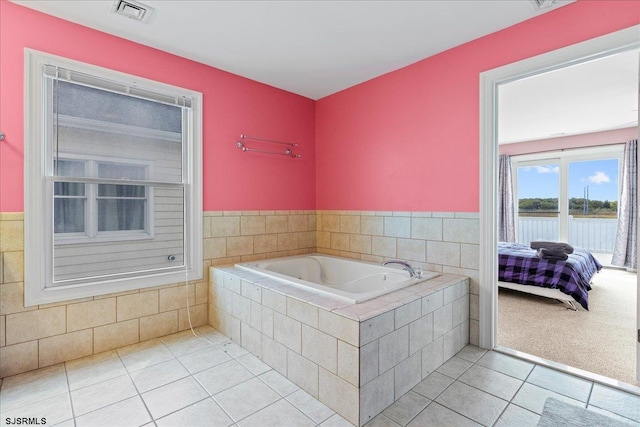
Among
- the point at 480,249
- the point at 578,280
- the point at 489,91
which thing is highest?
the point at 489,91

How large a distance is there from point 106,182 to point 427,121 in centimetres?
264

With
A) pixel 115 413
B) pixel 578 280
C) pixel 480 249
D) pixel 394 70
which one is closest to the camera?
pixel 115 413

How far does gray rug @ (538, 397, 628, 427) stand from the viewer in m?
1.56

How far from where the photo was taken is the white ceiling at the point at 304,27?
6.70ft

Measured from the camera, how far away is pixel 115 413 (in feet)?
5.50

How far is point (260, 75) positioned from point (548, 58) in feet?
7.73

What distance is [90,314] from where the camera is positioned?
2.32m

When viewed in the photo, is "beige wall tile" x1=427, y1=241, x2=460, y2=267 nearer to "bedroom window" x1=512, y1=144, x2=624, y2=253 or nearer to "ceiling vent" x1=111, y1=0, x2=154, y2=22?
"ceiling vent" x1=111, y1=0, x2=154, y2=22

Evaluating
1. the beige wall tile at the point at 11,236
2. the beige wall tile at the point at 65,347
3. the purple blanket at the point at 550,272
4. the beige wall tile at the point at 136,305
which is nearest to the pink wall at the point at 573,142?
the purple blanket at the point at 550,272

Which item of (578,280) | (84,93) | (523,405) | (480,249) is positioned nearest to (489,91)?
(480,249)

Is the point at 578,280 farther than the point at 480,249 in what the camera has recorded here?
Yes

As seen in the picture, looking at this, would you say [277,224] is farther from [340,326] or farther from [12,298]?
[12,298]

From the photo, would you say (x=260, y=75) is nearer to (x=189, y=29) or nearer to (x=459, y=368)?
(x=189, y=29)

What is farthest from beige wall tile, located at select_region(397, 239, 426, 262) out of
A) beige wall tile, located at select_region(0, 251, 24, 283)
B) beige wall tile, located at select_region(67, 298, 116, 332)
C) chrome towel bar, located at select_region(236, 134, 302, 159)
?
beige wall tile, located at select_region(0, 251, 24, 283)
